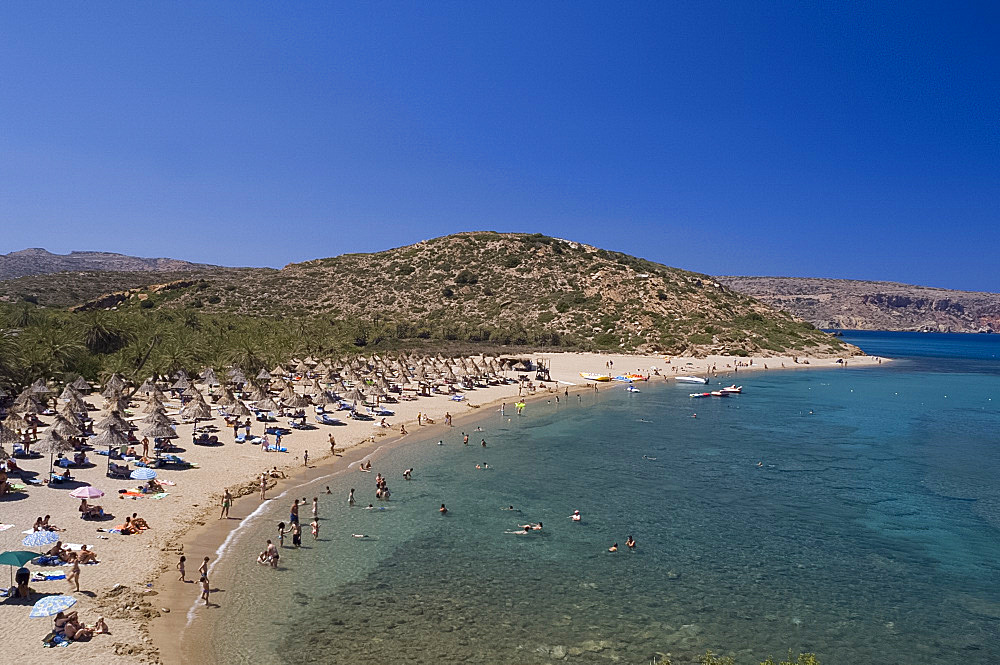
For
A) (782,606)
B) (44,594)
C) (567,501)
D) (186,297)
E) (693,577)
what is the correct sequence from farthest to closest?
1. (186,297)
2. (567,501)
3. (693,577)
4. (782,606)
5. (44,594)

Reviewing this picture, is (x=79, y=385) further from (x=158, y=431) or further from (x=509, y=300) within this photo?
(x=509, y=300)

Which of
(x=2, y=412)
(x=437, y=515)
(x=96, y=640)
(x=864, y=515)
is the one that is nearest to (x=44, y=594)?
(x=96, y=640)

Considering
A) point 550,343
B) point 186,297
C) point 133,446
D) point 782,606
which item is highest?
point 186,297

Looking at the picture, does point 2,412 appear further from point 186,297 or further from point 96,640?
point 186,297

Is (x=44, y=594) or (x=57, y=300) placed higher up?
(x=57, y=300)

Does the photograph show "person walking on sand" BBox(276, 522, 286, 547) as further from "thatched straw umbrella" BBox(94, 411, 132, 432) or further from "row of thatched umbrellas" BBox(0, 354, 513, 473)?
"thatched straw umbrella" BBox(94, 411, 132, 432)

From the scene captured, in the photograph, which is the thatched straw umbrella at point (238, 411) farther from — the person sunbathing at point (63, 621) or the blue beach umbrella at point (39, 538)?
the person sunbathing at point (63, 621)

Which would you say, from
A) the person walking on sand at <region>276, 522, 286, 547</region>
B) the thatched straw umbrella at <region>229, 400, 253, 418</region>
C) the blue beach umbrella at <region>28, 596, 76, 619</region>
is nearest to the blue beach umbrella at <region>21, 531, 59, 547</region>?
the blue beach umbrella at <region>28, 596, 76, 619</region>

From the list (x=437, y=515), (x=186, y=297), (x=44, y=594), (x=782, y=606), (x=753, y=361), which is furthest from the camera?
(x=186, y=297)
